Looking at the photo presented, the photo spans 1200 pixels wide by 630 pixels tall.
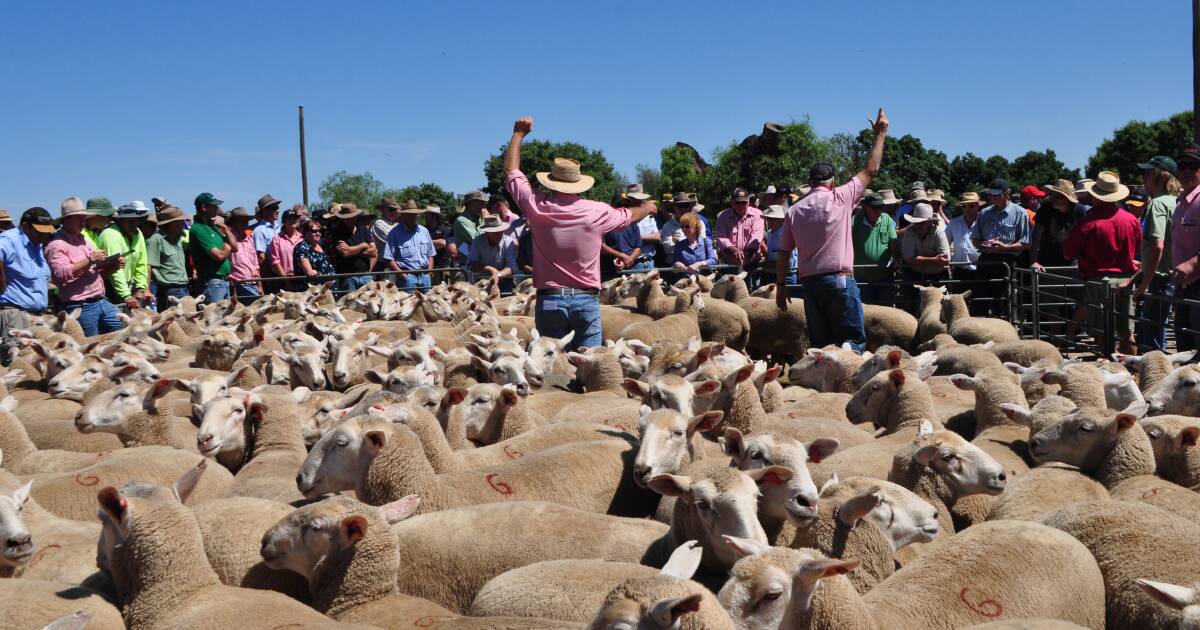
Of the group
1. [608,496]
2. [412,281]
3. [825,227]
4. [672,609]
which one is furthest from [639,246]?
[672,609]

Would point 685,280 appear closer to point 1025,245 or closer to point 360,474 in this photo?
point 1025,245

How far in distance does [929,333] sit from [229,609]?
25.7 ft

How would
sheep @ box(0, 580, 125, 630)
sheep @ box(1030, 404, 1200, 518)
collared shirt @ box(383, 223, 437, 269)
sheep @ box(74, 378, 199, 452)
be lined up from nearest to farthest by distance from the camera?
sheep @ box(0, 580, 125, 630), sheep @ box(1030, 404, 1200, 518), sheep @ box(74, 378, 199, 452), collared shirt @ box(383, 223, 437, 269)

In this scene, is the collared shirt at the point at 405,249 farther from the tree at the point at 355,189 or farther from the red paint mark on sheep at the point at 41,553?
the tree at the point at 355,189

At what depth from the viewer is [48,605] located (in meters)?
3.35

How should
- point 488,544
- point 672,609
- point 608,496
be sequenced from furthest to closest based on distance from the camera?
point 608,496, point 488,544, point 672,609

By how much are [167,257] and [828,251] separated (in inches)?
340

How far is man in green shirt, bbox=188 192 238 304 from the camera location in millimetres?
12289

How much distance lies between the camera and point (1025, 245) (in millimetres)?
11719

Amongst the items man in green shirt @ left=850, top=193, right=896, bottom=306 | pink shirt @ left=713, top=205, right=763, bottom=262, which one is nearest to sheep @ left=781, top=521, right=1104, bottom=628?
man in green shirt @ left=850, top=193, right=896, bottom=306

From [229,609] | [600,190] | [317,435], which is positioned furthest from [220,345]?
[600,190]

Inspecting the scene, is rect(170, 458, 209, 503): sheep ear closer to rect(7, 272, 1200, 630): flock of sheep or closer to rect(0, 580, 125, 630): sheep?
rect(7, 272, 1200, 630): flock of sheep

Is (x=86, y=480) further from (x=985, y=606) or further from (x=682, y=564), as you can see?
(x=985, y=606)

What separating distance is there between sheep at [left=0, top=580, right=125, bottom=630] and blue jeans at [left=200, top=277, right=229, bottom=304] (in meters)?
9.53
